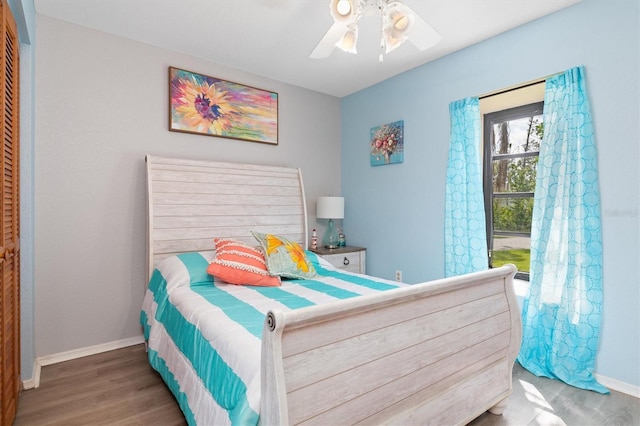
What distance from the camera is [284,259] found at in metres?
2.62

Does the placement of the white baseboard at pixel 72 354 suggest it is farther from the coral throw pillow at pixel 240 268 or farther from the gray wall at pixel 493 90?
the gray wall at pixel 493 90

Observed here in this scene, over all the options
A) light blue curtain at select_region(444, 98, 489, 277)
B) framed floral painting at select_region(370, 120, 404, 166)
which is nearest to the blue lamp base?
framed floral painting at select_region(370, 120, 404, 166)

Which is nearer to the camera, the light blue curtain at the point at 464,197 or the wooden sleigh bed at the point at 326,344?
the wooden sleigh bed at the point at 326,344

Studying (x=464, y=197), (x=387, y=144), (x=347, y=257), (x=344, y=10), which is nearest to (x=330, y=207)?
(x=347, y=257)

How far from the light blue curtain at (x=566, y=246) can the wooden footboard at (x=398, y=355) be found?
648 mm

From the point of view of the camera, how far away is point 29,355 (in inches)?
85.0

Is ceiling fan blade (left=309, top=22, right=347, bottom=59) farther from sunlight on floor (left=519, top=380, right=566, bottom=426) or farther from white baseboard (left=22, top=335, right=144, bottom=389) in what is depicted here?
white baseboard (left=22, top=335, right=144, bottom=389)

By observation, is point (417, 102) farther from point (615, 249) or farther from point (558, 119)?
point (615, 249)

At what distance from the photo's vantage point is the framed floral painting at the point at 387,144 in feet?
11.4

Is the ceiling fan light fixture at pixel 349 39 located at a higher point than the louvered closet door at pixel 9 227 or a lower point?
higher

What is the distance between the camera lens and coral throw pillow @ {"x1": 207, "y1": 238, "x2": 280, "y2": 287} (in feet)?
7.83

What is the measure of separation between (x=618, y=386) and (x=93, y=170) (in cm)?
395

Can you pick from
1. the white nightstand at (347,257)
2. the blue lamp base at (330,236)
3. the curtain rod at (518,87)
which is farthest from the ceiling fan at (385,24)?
the blue lamp base at (330,236)

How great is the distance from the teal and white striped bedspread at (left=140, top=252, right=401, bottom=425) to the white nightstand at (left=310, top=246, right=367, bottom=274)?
604 mm
